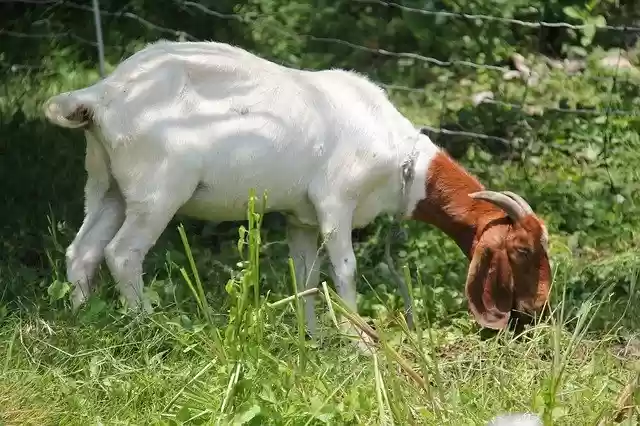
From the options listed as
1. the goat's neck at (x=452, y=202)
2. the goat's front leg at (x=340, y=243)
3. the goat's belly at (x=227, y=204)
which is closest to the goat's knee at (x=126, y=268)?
the goat's belly at (x=227, y=204)

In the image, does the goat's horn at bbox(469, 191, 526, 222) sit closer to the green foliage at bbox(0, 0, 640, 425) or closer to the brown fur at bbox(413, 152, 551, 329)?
the brown fur at bbox(413, 152, 551, 329)

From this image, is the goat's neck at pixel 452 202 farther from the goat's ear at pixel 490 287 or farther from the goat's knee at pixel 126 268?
the goat's knee at pixel 126 268

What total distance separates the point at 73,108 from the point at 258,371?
1404 mm

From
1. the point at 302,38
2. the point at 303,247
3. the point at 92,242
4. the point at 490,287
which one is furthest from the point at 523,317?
the point at 302,38

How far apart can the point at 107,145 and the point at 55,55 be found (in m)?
3.64

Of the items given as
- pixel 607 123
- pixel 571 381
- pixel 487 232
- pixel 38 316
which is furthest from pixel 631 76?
pixel 38 316

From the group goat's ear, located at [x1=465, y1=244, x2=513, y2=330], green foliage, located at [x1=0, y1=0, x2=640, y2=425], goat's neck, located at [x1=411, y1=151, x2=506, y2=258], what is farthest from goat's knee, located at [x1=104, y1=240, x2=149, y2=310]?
goat's ear, located at [x1=465, y1=244, x2=513, y2=330]

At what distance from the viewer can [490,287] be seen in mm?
5008

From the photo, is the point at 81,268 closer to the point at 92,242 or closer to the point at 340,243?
the point at 92,242

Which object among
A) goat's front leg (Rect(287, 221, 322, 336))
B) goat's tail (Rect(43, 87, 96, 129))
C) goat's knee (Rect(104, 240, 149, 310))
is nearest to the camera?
goat's tail (Rect(43, 87, 96, 129))

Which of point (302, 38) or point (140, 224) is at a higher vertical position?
point (140, 224)

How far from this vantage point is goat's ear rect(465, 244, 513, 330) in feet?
16.3

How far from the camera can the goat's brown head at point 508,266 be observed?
4914 millimetres

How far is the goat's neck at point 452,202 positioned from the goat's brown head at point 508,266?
0.06 meters
